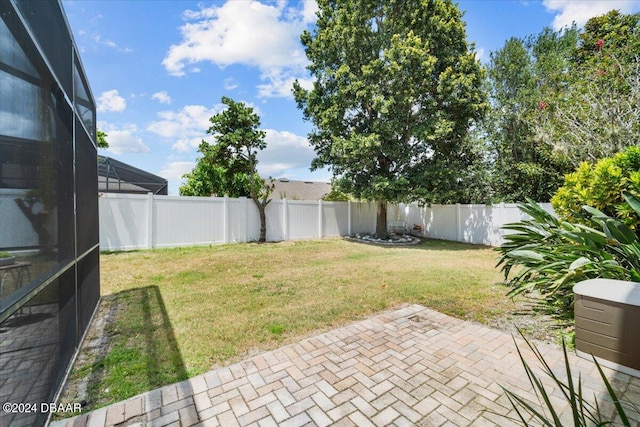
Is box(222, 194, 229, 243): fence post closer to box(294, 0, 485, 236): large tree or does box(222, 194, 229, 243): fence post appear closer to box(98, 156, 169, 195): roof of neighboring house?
box(98, 156, 169, 195): roof of neighboring house

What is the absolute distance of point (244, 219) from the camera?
11.4 metres

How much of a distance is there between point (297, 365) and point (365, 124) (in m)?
11.2

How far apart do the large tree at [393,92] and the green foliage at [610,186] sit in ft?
20.9

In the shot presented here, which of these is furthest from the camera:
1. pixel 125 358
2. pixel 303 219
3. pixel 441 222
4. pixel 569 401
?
pixel 441 222

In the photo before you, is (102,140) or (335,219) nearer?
(335,219)

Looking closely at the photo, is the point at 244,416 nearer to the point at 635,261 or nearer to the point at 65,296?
the point at 65,296

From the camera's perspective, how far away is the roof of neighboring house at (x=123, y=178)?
10938 mm

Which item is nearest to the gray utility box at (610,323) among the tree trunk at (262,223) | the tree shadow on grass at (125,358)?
the tree shadow on grass at (125,358)

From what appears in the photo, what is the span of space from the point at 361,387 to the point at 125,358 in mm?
2392

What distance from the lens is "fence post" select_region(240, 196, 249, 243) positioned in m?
11.3

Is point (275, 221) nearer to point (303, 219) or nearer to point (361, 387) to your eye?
point (303, 219)

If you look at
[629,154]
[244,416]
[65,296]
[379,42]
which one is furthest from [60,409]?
[379,42]

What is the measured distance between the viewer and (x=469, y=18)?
1258 centimetres

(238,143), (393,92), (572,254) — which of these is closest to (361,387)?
(572,254)
